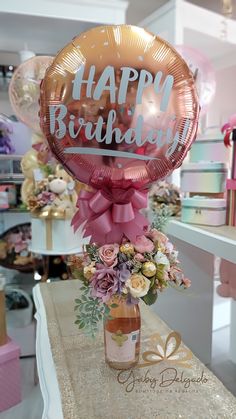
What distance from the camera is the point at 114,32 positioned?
0.65 m

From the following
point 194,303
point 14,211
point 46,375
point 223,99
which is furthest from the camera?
point 223,99

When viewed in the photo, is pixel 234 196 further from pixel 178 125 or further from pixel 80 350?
pixel 80 350

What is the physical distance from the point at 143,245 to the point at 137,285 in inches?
3.5

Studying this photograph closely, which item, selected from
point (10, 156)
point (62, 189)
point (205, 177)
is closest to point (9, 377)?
point (62, 189)

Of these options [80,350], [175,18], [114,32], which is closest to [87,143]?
[114,32]

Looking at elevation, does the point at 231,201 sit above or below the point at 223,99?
below

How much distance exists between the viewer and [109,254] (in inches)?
26.8

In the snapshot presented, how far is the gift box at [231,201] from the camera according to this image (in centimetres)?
124

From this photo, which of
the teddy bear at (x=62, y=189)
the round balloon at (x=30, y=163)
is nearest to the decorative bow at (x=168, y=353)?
the teddy bear at (x=62, y=189)

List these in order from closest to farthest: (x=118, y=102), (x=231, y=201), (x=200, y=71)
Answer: (x=118, y=102)
(x=231, y=201)
(x=200, y=71)

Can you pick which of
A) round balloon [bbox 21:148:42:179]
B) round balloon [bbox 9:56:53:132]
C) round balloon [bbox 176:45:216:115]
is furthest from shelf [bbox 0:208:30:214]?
round balloon [bbox 176:45:216:115]

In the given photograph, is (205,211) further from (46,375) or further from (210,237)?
(46,375)

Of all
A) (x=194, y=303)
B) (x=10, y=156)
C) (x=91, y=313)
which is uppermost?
(x=10, y=156)

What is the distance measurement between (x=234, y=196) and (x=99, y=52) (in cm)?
80
